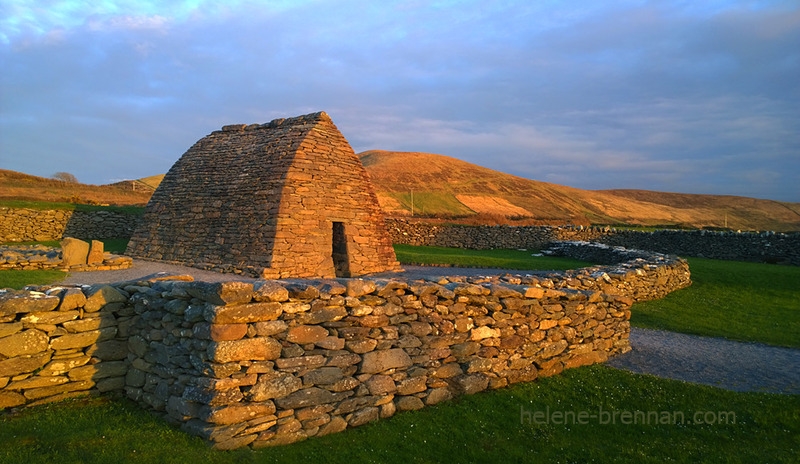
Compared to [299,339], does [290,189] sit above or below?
above

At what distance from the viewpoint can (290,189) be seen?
17.2 m

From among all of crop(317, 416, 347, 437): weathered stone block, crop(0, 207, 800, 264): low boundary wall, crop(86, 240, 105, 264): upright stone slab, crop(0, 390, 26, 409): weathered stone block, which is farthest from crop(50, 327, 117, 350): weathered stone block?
crop(0, 207, 800, 264): low boundary wall

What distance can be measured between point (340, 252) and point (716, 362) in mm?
13855

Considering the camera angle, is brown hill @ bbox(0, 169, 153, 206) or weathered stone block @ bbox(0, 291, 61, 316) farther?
brown hill @ bbox(0, 169, 153, 206)

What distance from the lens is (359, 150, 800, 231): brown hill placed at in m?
73.2

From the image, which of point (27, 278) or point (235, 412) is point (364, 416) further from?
point (27, 278)

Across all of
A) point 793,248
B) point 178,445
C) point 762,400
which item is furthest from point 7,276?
point 793,248

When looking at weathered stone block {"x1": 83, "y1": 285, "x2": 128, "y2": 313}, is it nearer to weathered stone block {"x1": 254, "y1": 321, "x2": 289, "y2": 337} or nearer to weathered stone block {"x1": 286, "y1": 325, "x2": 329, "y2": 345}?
weathered stone block {"x1": 254, "y1": 321, "x2": 289, "y2": 337}

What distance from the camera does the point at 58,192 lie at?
38688 millimetres

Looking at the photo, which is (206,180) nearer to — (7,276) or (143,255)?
(143,255)

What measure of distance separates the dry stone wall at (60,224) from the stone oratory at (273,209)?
9735 millimetres

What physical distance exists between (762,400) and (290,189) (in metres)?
14.8

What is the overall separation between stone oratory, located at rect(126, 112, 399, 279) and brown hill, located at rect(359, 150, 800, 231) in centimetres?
4310

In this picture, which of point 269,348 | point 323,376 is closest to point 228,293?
point 269,348
